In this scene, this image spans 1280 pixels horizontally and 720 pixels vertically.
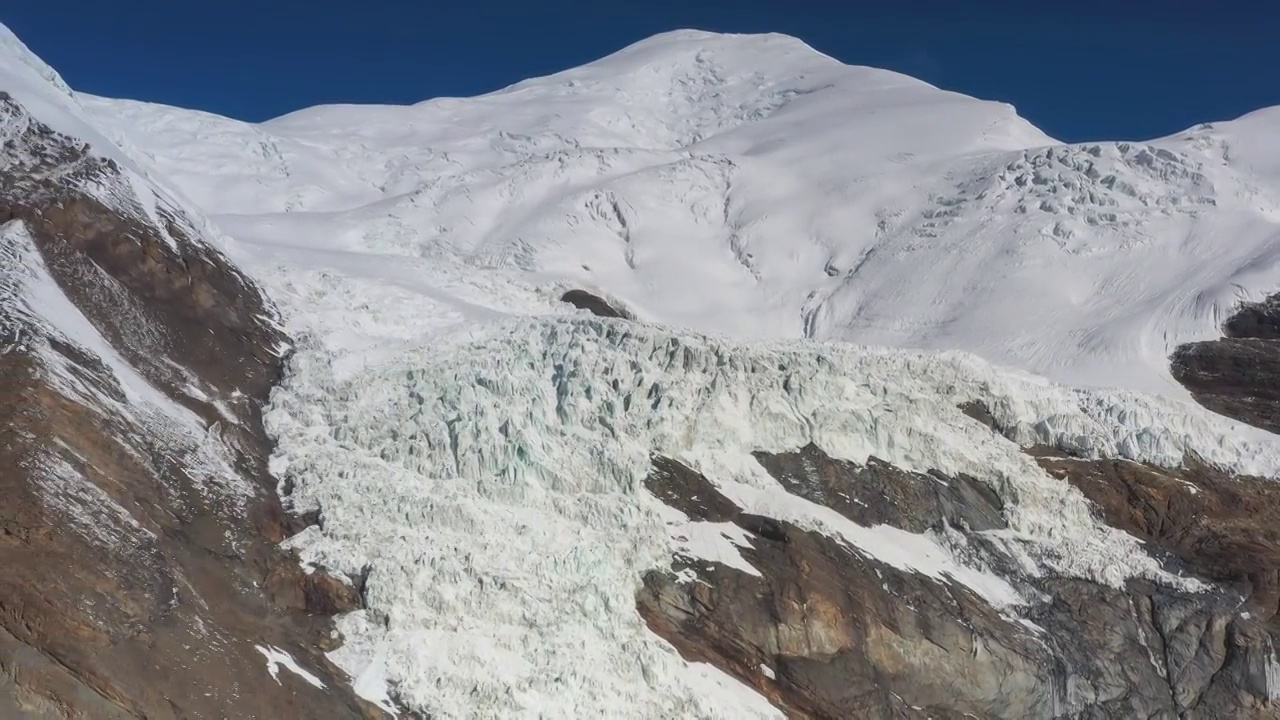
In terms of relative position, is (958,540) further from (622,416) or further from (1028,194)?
(1028,194)

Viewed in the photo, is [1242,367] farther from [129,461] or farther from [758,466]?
[129,461]

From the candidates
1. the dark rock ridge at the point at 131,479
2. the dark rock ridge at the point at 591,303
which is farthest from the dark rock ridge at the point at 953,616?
the dark rock ridge at the point at 591,303

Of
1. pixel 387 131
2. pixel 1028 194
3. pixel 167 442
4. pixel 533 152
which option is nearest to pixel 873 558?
pixel 167 442

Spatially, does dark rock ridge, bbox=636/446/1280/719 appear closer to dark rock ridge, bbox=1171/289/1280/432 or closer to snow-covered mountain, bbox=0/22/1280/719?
snow-covered mountain, bbox=0/22/1280/719

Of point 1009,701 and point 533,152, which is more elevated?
point 533,152

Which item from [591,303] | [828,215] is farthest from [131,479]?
[828,215]

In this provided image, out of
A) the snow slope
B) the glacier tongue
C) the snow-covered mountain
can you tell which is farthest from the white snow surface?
the snow slope
